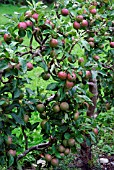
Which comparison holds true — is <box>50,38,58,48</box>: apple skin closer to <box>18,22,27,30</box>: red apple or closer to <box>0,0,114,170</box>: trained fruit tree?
<box>0,0,114,170</box>: trained fruit tree

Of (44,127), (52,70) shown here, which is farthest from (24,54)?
(44,127)

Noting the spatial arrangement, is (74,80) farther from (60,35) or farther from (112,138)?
(112,138)

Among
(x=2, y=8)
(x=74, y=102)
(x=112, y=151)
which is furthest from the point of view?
(x=2, y=8)

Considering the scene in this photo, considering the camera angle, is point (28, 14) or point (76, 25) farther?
point (76, 25)

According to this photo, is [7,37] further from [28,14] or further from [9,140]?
[9,140]

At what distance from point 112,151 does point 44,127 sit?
116 centimetres

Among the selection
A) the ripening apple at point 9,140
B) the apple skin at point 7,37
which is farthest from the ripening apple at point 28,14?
the ripening apple at point 9,140

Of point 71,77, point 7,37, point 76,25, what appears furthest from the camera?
point 76,25

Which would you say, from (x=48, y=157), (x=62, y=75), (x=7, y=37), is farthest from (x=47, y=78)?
(x=48, y=157)

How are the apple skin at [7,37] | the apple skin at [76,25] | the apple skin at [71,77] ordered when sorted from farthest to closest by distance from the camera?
1. the apple skin at [76,25]
2. the apple skin at [7,37]
3. the apple skin at [71,77]

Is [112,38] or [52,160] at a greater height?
[112,38]

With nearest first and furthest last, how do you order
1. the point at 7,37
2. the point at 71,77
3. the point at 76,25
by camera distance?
the point at 71,77 → the point at 7,37 → the point at 76,25

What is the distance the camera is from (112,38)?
272 cm

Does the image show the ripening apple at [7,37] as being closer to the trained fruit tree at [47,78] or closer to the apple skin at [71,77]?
the trained fruit tree at [47,78]
